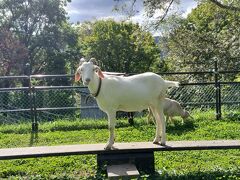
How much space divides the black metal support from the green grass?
174mm

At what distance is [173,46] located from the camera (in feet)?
70.1

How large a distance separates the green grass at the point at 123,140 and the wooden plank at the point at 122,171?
0.68 ft

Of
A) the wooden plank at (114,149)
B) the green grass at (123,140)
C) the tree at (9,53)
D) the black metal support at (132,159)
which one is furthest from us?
the tree at (9,53)

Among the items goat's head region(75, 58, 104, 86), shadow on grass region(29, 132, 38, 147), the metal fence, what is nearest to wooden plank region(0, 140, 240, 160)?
goat's head region(75, 58, 104, 86)

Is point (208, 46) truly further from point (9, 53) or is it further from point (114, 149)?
point (9, 53)

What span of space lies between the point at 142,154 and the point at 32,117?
4.79 m

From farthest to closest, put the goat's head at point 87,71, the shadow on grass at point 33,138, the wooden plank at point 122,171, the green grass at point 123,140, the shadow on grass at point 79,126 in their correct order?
the shadow on grass at point 79,126
the shadow on grass at point 33,138
the green grass at point 123,140
the goat's head at point 87,71
the wooden plank at point 122,171

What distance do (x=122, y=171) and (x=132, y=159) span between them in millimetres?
454

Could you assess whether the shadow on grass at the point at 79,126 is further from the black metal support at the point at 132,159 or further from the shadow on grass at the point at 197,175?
the shadow on grass at the point at 197,175

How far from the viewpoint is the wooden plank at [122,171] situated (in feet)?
17.2

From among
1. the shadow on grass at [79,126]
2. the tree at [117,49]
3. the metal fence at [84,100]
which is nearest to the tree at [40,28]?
the tree at [117,49]

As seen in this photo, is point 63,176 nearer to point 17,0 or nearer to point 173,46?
point 173,46

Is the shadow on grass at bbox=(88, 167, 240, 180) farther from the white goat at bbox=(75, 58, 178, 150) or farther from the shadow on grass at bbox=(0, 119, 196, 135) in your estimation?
the shadow on grass at bbox=(0, 119, 196, 135)

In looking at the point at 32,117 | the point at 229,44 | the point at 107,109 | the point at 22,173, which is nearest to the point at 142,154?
the point at 107,109
